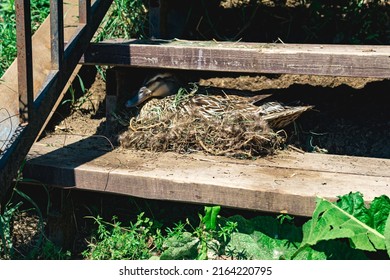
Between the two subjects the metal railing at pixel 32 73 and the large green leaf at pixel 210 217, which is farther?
the large green leaf at pixel 210 217

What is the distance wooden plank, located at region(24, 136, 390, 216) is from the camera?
10.4ft

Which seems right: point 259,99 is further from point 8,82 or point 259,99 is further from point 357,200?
point 8,82

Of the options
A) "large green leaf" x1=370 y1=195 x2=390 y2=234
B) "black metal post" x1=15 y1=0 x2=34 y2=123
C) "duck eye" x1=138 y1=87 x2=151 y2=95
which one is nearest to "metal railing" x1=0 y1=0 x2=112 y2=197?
"black metal post" x1=15 y1=0 x2=34 y2=123

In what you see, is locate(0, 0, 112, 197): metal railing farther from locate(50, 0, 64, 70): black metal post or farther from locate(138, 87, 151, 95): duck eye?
locate(138, 87, 151, 95): duck eye

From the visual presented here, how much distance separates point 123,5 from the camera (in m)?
4.55

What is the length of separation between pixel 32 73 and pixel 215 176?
37.4 inches

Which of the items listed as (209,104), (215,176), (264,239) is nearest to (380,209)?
(264,239)

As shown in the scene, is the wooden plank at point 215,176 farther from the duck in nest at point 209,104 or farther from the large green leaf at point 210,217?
the duck in nest at point 209,104

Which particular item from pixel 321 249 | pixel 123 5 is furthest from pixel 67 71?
pixel 321 249

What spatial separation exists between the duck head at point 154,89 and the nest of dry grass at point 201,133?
10 centimetres

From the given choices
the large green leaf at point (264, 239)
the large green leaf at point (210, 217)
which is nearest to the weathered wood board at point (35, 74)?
the large green leaf at point (210, 217)

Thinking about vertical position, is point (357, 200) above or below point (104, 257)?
above

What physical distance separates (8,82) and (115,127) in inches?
24.7

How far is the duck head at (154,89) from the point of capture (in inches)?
155
